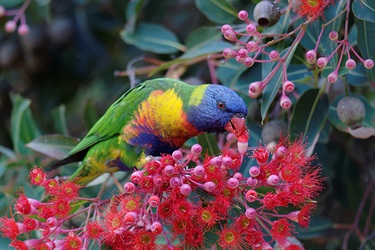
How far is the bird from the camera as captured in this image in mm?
2051

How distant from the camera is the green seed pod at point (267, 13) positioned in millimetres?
2000

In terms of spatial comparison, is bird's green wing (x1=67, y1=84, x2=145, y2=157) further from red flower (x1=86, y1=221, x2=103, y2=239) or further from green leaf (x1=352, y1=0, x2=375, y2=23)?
green leaf (x1=352, y1=0, x2=375, y2=23)

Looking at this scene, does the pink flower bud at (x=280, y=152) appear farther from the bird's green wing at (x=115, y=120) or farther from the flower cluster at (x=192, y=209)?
the bird's green wing at (x=115, y=120)

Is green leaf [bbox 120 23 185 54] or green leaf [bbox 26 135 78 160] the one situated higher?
green leaf [bbox 120 23 185 54]

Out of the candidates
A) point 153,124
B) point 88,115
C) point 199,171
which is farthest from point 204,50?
point 199,171

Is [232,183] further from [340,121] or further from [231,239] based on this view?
[340,121]

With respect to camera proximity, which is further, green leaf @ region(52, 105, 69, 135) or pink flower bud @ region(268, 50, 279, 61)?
green leaf @ region(52, 105, 69, 135)

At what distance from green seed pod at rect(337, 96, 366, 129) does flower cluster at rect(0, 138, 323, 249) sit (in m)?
0.31

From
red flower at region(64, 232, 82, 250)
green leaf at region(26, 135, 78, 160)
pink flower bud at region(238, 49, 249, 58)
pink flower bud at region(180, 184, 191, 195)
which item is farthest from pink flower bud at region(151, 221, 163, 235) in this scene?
green leaf at region(26, 135, 78, 160)

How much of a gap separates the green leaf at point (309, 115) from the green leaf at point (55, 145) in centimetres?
100

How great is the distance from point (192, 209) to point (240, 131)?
0.36 metres

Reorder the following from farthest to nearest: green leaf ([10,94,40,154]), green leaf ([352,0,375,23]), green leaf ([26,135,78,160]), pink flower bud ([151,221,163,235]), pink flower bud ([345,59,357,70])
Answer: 1. green leaf ([10,94,40,154])
2. green leaf ([26,135,78,160])
3. green leaf ([352,0,375,23])
4. pink flower bud ([345,59,357,70])
5. pink flower bud ([151,221,163,235])

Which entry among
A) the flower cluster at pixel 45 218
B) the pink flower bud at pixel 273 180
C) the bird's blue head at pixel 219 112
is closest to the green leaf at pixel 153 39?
the bird's blue head at pixel 219 112

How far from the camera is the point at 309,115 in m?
2.17
